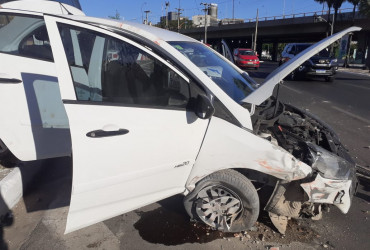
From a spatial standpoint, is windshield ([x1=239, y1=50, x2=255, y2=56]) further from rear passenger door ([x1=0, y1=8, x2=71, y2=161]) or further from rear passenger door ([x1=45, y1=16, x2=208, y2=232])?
rear passenger door ([x1=45, y1=16, x2=208, y2=232])

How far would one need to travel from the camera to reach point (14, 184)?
3295mm

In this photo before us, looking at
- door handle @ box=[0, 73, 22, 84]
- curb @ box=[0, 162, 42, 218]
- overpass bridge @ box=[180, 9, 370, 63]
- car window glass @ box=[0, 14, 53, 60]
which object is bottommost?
curb @ box=[0, 162, 42, 218]

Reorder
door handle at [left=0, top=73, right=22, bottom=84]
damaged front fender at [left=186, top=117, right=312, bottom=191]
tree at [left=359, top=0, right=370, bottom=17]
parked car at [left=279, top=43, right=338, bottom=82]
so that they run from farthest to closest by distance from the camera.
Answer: tree at [left=359, top=0, right=370, bottom=17], parked car at [left=279, top=43, right=338, bottom=82], door handle at [left=0, top=73, right=22, bottom=84], damaged front fender at [left=186, top=117, right=312, bottom=191]

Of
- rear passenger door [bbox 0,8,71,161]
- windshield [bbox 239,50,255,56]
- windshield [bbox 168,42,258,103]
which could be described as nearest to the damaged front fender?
windshield [bbox 168,42,258,103]

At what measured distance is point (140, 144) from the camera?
2.39 metres

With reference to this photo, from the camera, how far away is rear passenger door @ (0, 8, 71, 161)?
303cm

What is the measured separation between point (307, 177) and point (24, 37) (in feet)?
10.9

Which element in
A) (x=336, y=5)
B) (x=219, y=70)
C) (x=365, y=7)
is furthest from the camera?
(x=336, y=5)

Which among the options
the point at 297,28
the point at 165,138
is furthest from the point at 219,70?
the point at 297,28

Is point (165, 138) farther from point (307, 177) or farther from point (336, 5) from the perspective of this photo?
point (336, 5)

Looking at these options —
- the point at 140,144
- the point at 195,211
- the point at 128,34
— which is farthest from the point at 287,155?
the point at 128,34

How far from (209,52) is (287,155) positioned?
1.74 metres

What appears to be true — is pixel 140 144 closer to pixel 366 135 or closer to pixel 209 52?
pixel 209 52

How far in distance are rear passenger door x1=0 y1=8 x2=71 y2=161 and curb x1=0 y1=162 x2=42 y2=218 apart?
377 millimetres
